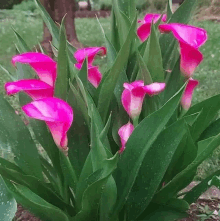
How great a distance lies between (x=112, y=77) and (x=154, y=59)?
14 centimetres

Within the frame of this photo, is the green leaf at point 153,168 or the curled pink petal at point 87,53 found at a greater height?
the curled pink petal at point 87,53

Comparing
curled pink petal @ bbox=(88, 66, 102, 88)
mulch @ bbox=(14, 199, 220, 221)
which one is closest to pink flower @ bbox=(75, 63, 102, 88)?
curled pink petal @ bbox=(88, 66, 102, 88)

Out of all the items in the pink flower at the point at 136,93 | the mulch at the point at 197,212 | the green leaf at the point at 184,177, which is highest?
the pink flower at the point at 136,93

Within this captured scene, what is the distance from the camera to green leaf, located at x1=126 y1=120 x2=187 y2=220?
1.27 m

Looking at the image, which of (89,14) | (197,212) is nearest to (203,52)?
(197,212)

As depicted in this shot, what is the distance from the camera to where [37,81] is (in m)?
1.23

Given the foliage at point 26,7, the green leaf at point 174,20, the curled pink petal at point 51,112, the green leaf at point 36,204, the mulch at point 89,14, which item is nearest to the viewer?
the curled pink petal at point 51,112

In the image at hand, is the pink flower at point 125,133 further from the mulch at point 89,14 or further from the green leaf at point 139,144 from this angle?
the mulch at point 89,14

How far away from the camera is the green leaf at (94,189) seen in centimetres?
112

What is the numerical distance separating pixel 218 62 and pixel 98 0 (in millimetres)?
11059

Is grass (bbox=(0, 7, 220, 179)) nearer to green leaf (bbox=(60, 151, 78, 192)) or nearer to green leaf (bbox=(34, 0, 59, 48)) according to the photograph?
green leaf (bbox=(34, 0, 59, 48))

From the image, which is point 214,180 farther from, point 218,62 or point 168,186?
point 218,62

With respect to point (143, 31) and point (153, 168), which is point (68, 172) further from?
point (143, 31)

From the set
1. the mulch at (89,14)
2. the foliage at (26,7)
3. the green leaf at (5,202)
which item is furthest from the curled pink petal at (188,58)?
the foliage at (26,7)
